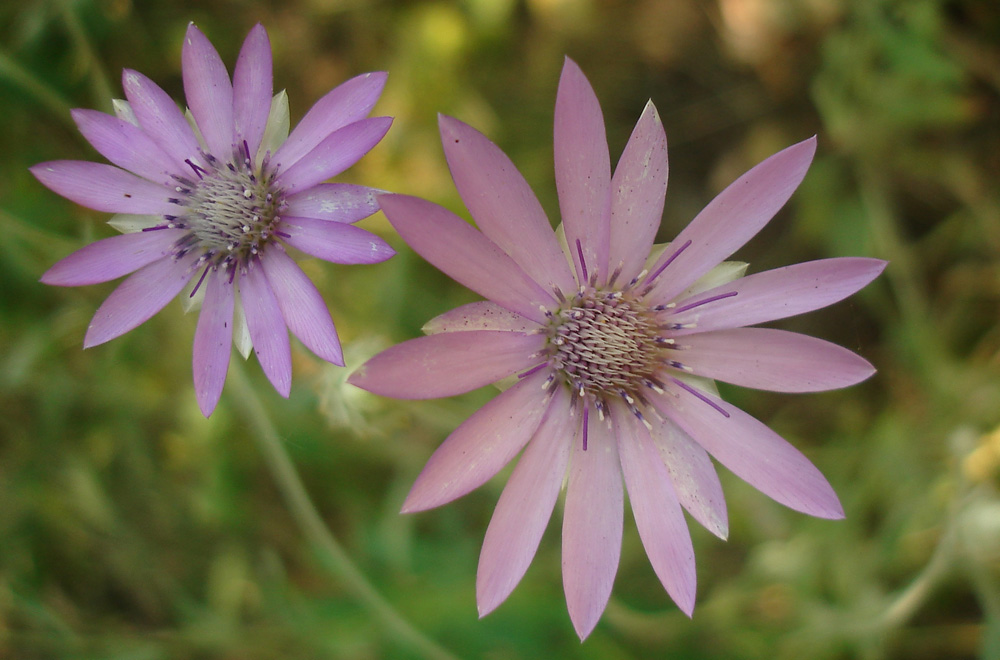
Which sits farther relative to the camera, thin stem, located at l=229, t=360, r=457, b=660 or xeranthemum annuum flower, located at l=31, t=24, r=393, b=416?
thin stem, located at l=229, t=360, r=457, b=660

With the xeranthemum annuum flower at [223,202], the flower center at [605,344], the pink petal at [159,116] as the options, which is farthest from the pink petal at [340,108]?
the flower center at [605,344]

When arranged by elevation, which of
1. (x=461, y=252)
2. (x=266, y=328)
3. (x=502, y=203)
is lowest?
(x=266, y=328)

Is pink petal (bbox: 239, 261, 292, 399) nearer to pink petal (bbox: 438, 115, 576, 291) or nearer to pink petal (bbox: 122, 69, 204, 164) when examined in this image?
pink petal (bbox: 122, 69, 204, 164)

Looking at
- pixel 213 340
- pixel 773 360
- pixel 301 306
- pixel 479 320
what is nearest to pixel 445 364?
pixel 479 320

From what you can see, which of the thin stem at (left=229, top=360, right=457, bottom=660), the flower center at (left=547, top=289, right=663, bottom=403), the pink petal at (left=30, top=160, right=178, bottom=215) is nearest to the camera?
the pink petal at (left=30, top=160, right=178, bottom=215)

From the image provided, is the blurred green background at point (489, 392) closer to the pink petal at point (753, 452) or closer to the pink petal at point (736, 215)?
the pink petal at point (753, 452)

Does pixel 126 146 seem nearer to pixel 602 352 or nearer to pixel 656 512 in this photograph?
pixel 602 352

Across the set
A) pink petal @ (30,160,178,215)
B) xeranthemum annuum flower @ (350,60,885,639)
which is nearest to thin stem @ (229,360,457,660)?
pink petal @ (30,160,178,215)
